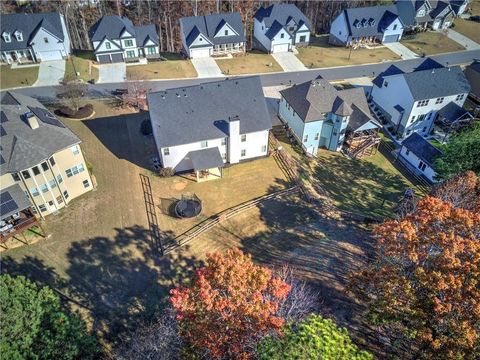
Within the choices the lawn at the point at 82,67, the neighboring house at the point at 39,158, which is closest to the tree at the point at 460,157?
the neighboring house at the point at 39,158

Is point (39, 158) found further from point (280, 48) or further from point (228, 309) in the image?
point (280, 48)

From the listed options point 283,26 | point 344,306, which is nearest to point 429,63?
point 283,26

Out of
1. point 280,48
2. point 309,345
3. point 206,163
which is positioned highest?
point 309,345

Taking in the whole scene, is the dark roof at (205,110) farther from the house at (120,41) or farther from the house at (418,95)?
the house at (120,41)

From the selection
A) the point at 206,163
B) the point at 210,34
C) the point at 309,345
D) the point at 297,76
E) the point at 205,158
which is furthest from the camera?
the point at 210,34

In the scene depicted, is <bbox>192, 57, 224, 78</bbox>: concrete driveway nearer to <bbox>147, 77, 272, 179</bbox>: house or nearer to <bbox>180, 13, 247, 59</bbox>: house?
<bbox>180, 13, 247, 59</bbox>: house

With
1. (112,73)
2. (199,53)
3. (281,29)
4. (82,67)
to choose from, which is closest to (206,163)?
(112,73)

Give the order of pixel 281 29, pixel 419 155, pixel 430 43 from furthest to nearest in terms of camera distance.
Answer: pixel 430 43
pixel 281 29
pixel 419 155
